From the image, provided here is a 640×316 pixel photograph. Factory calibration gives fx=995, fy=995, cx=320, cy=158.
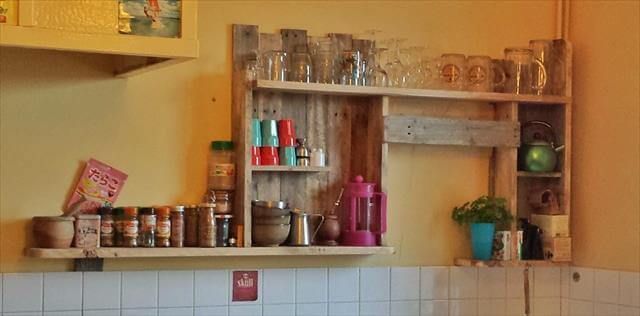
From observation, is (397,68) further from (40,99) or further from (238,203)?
(40,99)

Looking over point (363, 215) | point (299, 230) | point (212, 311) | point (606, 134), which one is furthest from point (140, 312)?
point (606, 134)

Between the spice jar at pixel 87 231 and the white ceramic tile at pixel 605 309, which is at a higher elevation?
the spice jar at pixel 87 231

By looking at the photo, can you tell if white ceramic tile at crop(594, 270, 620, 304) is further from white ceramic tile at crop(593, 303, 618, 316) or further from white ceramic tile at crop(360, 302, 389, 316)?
white ceramic tile at crop(360, 302, 389, 316)

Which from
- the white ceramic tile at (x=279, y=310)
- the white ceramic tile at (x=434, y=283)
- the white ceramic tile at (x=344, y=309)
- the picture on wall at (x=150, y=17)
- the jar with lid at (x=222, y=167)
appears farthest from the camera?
the white ceramic tile at (x=434, y=283)

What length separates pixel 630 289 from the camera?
3.75 metres

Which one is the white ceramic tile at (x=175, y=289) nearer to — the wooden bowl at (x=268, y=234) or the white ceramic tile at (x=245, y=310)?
the white ceramic tile at (x=245, y=310)

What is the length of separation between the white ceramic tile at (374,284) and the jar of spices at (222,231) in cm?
61

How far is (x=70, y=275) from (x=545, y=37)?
2159 mm

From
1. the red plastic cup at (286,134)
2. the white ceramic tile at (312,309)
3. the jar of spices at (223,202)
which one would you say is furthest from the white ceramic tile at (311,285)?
the red plastic cup at (286,134)

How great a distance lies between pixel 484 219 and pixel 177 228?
48.2 inches

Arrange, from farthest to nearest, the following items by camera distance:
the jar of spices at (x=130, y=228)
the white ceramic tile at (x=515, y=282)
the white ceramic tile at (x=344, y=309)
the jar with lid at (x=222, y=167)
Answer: the white ceramic tile at (x=515, y=282)
the white ceramic tile at (x=344, y=309)
the jar with lid at (x=222, y=167)
the jar of spices at (x=130, y=228)

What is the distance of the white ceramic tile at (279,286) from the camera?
370 cm

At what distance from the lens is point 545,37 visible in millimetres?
4180

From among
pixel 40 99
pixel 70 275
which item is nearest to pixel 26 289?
pixel 70 275
